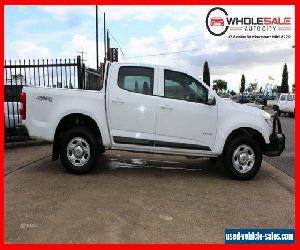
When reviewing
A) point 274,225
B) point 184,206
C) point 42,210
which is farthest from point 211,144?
point 42,210

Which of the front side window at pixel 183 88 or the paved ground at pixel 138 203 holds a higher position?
the front side window at pixel 183 88

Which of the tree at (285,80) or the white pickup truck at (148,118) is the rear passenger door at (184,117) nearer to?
the white pickup truck at (148,118)

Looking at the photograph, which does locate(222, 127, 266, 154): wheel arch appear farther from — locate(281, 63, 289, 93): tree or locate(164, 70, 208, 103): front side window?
locate(281, 63, 289, 93): tree

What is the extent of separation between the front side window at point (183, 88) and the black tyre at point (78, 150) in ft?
5.47

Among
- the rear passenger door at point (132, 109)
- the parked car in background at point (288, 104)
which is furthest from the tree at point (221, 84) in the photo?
the rear passenger door at point (132, 109)

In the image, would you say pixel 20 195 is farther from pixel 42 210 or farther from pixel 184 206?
pixel 184 206

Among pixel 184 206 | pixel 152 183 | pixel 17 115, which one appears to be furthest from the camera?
pixel 17 115

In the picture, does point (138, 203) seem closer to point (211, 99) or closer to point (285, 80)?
point (211, 99)

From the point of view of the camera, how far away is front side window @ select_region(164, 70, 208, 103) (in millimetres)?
7492

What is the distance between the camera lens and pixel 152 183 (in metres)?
7.04

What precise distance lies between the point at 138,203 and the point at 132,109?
2.13 meters

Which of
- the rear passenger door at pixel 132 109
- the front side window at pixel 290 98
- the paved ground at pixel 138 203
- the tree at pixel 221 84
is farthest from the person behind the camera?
the tree at pixel 221 84

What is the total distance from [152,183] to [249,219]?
2.21 meters

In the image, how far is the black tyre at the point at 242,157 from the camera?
24.4 feet
